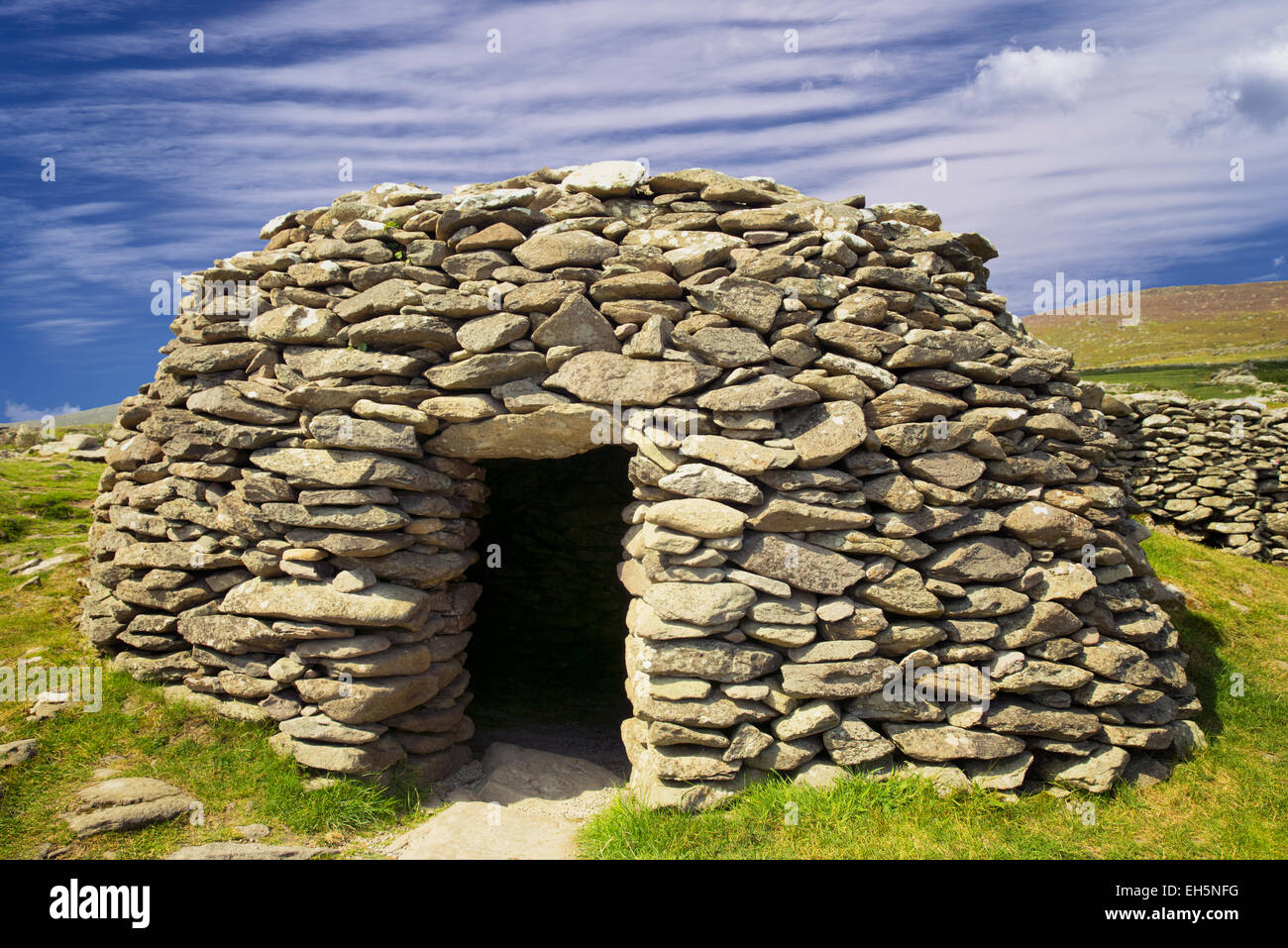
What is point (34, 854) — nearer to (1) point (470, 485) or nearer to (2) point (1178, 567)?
(1) point (470, 485)

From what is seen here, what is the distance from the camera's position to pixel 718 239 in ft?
17.0

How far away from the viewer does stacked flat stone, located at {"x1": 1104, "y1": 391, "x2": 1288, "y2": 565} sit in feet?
38.1

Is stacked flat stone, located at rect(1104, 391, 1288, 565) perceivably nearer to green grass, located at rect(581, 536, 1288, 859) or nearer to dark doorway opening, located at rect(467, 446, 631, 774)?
green grass, located at rect(581, 536, 1288, 859)

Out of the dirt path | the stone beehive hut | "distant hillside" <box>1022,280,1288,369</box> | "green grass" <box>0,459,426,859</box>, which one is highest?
"distant hillside" <box>1022,280,1288,369</box>

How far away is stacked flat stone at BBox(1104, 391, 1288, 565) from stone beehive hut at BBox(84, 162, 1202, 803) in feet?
26.2

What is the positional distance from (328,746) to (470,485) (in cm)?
201

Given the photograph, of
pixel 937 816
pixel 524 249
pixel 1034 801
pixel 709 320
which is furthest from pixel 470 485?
pixel 1034 801

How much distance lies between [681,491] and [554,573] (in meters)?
4.49

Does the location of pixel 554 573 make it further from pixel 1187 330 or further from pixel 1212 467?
pixel 1187 330

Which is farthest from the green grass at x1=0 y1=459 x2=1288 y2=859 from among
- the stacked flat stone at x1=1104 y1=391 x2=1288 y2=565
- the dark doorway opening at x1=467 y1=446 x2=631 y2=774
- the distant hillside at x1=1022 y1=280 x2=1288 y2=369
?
the distant hillside at x1=1022 y1=280 x2=1288 y2=369

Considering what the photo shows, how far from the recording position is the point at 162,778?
15.6ft

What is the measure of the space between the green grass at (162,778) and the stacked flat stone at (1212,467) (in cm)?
1185

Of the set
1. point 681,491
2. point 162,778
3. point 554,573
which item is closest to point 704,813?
point 681,491

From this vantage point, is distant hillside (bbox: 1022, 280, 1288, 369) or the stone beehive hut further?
distant hillside (bbox: 1022, 280, 1288, 369)
